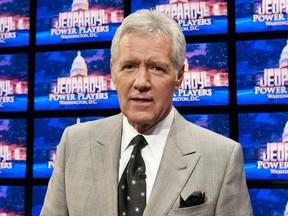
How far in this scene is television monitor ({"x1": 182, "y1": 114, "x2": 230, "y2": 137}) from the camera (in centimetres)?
300

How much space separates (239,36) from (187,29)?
362mm

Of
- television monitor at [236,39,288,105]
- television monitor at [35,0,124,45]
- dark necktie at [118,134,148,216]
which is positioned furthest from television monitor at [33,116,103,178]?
dark necktie at [118,134,148,216]

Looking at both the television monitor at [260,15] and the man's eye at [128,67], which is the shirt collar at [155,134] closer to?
the man's eye at [128,67]

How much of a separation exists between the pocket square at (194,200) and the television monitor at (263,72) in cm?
183

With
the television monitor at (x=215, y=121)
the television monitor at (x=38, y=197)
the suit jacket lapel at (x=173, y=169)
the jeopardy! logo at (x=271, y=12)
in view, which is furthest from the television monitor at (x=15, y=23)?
the suit jacket lapel at (x=173, y=169)

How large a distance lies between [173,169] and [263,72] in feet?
6.07

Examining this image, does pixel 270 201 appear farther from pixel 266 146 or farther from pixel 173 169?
pixel 173 169

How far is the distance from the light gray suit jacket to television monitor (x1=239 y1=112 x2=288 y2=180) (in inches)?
63.7

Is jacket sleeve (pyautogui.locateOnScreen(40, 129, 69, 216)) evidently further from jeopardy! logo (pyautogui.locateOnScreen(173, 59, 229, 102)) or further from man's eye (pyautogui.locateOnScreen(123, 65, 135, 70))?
jeopardy! logo (pyautogui.locateOnScreen(173, 59, 229, 102))

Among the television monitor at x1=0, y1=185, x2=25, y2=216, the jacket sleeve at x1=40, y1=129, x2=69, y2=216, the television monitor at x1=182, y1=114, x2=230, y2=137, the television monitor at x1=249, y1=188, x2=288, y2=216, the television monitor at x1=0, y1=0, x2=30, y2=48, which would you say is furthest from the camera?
the television monitor at x1=0, y1=0, x2=30, y2=48

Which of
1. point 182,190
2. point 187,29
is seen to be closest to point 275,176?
point 187,29

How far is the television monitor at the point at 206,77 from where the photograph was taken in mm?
3016

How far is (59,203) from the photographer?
1.36 metres

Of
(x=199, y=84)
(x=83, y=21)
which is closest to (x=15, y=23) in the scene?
(x=83, y=21)
